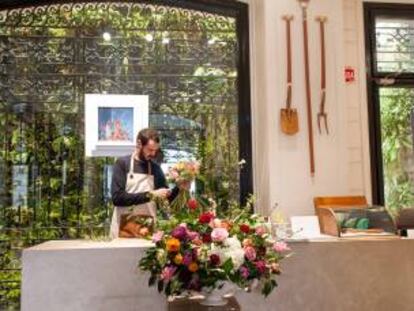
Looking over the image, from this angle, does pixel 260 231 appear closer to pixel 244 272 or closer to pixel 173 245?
pixel 244 272

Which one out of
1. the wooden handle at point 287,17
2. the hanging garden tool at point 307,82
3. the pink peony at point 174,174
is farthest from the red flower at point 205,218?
the wooden handle at point 287,17

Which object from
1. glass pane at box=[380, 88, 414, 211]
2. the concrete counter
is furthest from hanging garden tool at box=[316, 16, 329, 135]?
the concrete counter

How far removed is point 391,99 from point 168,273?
2671 millimetres

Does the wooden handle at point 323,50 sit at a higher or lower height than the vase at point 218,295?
higher

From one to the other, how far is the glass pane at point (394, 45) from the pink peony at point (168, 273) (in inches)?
104

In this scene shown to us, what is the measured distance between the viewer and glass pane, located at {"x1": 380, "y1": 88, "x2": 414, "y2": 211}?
→ 3.48m

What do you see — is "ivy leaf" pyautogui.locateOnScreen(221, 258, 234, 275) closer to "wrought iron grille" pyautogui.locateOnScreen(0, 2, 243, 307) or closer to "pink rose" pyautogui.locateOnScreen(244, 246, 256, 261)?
"pink rose" pyautogui.locateOnScreen(244, 246, 256, 261)

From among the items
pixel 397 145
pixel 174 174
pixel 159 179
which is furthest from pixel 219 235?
pixel 397 145

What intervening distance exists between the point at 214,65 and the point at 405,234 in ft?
6.21

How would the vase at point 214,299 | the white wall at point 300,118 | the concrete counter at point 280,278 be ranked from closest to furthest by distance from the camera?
the vase at point 214,299 → the concrete counter at point 280,278 → the white wall at point 300,118

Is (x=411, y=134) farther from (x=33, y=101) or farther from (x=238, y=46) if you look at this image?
(x=33, y=101)

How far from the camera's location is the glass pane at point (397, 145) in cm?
348

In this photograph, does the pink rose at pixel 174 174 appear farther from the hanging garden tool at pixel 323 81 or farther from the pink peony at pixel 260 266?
the hanging garden tool at pixel 323 81

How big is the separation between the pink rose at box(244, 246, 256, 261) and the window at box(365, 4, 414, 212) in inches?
85.1
